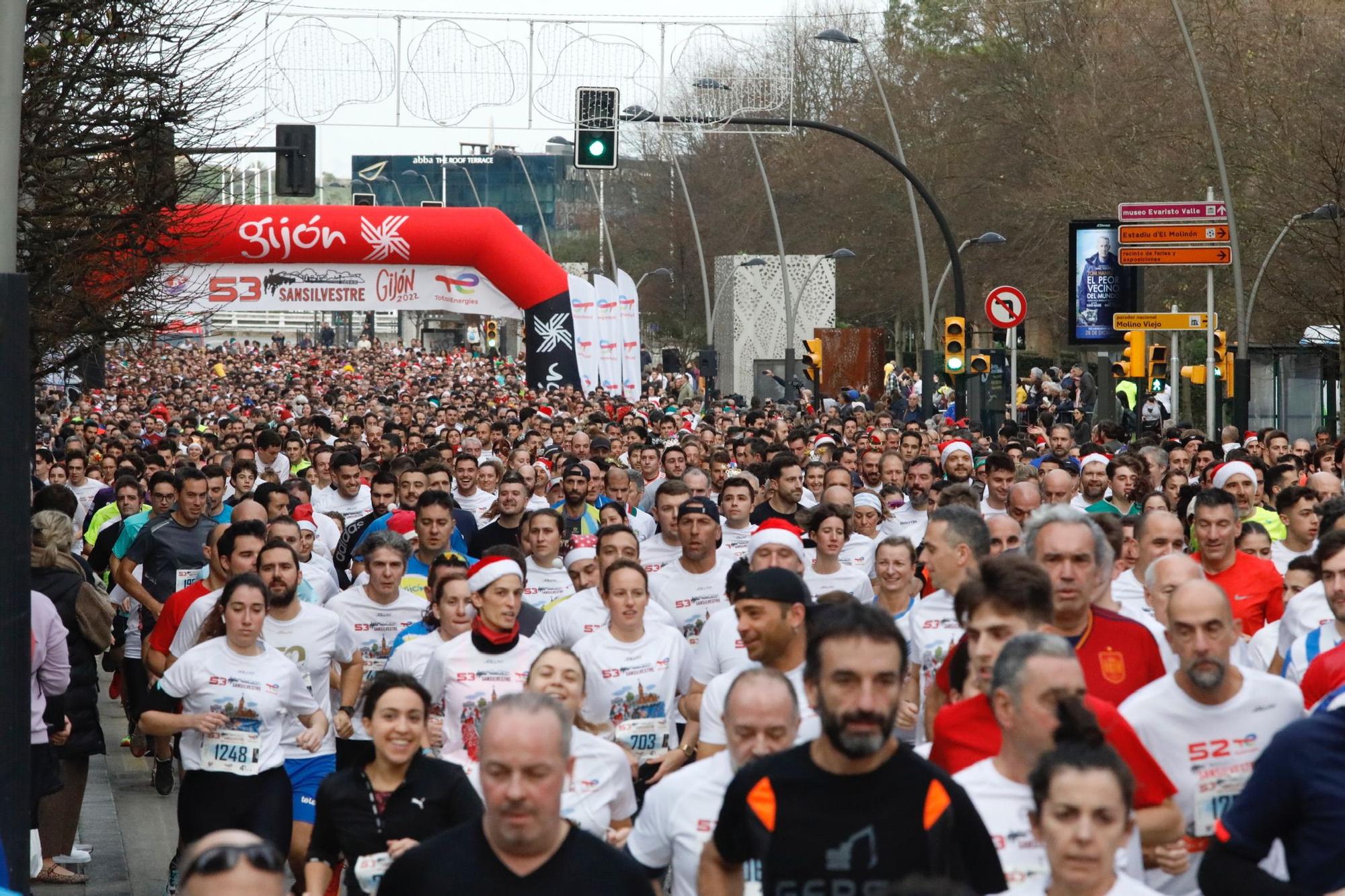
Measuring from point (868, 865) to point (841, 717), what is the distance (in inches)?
11.3

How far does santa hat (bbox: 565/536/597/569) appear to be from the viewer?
10242 mm

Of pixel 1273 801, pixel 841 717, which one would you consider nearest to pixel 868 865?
pixel 841 717

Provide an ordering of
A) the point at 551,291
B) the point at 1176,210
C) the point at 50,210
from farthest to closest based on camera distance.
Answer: the point at 551,291, the point at 1176,210, the point at 50,210

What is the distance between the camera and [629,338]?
108ft

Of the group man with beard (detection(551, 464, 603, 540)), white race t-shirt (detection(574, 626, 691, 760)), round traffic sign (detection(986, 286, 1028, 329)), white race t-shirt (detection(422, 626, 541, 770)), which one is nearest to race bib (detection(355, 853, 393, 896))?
white race t-shirt (detection(422, 626, 541, 770))

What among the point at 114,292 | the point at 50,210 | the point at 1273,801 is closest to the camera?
the point at 1273,801

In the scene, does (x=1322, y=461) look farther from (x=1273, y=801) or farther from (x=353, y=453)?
(x=1273, y=801)

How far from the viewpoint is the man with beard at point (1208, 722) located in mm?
5328

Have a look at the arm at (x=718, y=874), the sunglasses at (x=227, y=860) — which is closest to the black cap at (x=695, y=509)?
the arm at (x=718, y=874)

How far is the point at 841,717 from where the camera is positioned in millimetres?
4020

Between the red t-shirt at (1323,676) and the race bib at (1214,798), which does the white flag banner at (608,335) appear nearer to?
the red t-shirt at (1323,676)

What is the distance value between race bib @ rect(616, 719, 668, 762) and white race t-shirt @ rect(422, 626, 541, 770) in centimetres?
43

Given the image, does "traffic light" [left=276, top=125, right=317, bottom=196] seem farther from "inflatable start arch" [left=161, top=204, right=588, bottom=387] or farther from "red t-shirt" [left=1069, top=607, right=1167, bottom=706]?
"red t-shirt" [left=1069, top=607, right=1167, bottom=706]

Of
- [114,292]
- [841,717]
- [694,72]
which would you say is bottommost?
[841,717]
